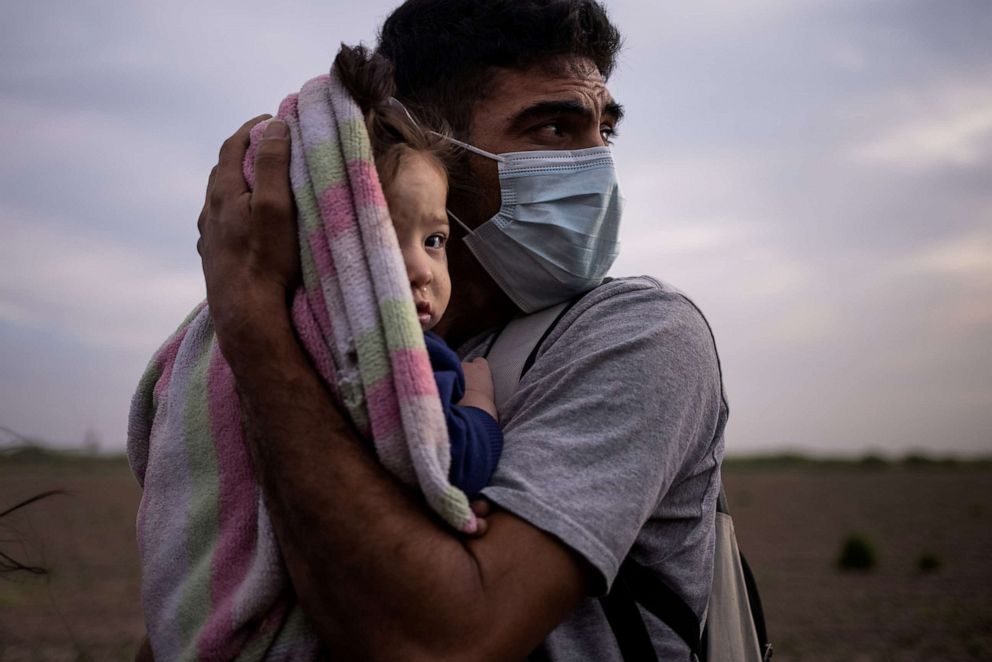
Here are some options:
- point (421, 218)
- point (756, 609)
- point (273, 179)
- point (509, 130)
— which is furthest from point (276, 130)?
point (756, 609)

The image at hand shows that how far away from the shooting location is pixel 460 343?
3668 millimetres

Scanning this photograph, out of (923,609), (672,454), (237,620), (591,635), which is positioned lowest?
(923,609)

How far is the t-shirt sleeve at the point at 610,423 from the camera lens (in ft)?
7.72

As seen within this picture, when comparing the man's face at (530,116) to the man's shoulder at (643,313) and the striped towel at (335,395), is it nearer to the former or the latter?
the man's shoulder at (643,313)

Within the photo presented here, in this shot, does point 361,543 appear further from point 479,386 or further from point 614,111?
point 614,111

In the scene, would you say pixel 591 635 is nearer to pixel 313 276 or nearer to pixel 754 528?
pixel 313 276

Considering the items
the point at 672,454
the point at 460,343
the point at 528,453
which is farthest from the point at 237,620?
the point at 460,343

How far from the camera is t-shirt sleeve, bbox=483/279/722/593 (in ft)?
7.72

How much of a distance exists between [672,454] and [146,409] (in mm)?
1679

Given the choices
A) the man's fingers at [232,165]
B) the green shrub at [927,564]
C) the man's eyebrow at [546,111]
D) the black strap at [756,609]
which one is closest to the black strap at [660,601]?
the black strap at [756,609]

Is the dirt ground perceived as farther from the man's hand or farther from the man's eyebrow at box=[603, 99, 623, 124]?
the man's eyebrow at box=[603, 99, 623, 124]

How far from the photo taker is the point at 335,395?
2.45 meters

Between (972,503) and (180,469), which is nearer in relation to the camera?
(180,469)

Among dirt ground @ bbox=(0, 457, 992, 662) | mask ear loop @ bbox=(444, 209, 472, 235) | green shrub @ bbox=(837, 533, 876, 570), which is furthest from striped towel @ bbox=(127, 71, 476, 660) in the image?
green shrub @ bbox=(837, 533, 876, 570)
